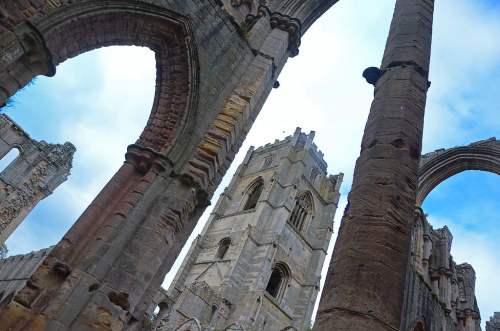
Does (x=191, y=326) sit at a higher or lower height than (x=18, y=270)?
higher

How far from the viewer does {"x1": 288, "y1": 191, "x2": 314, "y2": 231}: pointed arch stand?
3231 cm

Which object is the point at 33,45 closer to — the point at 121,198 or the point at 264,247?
the point at 121,198

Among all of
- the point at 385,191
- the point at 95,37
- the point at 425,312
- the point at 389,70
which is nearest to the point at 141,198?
the point at 95,37

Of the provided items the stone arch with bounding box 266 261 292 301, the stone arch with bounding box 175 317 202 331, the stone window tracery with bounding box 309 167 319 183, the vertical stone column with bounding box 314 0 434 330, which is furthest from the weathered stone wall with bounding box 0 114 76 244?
the stone window tracery with bounding box 309 167 319 183

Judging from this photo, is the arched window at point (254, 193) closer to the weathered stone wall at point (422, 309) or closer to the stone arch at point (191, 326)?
the stone arch at point (191, 326)

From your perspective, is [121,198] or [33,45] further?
[121,198]

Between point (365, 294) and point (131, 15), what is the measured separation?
417 centimetres

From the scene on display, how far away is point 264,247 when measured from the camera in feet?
88.3

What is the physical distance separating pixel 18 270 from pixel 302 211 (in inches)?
880

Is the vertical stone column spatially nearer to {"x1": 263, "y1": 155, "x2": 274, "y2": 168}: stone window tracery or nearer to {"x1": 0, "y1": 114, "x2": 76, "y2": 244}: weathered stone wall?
{"x1": 0, "y1": 114, "x2": 76, "y2": 244}: weathered stone wall

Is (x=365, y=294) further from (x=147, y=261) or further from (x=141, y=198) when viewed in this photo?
(x=141, y=198)

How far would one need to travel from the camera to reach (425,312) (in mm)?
9203

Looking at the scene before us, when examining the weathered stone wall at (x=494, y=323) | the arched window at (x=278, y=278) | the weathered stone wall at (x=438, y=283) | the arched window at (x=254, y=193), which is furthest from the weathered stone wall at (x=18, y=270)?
the arched window at (x=254, y=193)

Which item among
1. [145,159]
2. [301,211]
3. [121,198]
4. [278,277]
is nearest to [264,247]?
[278,277]
